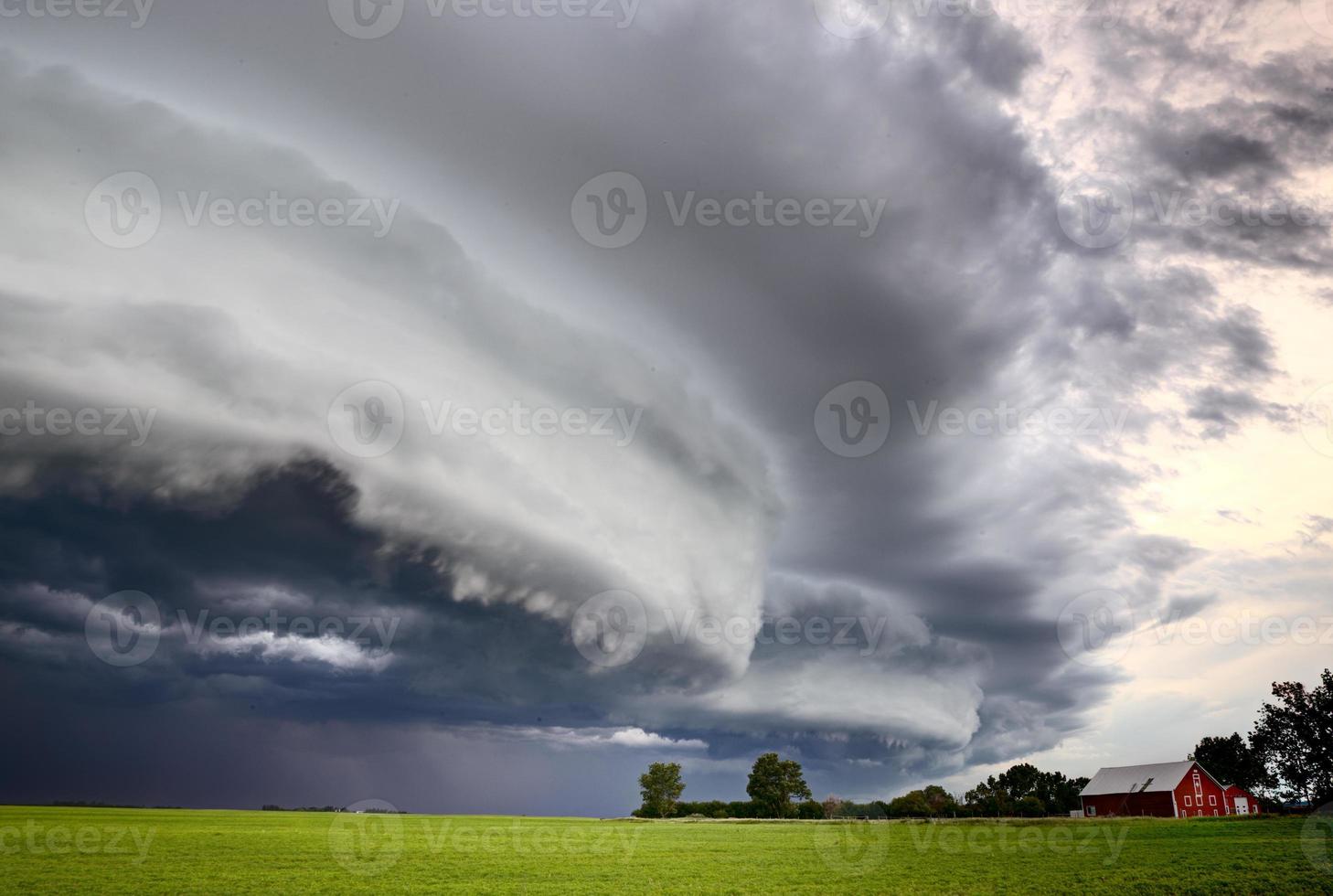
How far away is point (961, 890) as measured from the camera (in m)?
37.2

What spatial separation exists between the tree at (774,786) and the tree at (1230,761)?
293ft

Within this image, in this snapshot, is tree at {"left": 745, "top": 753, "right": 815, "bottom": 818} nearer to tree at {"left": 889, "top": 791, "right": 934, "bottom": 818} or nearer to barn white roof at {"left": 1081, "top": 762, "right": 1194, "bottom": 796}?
tree at {"left": 889, "top": 791, "right": 934, "bottom": 818}

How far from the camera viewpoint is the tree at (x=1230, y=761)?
157 metres

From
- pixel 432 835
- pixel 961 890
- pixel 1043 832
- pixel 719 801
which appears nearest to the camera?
pixel 961 890

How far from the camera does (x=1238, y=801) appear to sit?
126 meters

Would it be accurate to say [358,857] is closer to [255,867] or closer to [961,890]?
[255,867]

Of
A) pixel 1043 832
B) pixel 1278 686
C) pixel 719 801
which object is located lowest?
pixel 719 801

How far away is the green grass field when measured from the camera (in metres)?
37.9

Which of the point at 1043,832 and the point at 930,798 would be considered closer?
the point at 1043,832

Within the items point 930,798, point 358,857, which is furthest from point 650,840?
point 930,798

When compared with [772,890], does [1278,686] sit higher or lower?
higher

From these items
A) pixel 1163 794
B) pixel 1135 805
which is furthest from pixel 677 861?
pixel 1135 805

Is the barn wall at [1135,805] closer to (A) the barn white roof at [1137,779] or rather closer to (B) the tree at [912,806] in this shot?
(A) the barn white roof at [1137,779]

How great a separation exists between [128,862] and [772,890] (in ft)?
125
